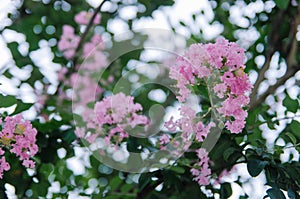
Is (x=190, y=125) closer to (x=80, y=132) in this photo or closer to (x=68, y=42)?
(x=80, y=132)

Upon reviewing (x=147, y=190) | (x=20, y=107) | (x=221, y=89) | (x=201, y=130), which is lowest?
(x=147, y=190)

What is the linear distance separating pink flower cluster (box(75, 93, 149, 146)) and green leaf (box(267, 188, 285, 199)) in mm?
422

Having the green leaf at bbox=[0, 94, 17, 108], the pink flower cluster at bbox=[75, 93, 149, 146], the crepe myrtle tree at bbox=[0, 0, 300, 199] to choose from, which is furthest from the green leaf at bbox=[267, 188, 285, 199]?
the green leaf at bbox=[0, 94, 17, 108]

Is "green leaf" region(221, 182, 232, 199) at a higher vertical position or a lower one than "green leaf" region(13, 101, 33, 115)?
lower

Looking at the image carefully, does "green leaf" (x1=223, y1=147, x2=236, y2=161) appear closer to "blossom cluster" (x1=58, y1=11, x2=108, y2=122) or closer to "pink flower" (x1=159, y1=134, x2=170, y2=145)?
"pink flower" (x1=159, y1=134, x2=170, y2=145)

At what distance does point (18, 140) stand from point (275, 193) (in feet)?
2.00

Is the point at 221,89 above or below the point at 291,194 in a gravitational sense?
above

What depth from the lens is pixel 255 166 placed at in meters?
1.13

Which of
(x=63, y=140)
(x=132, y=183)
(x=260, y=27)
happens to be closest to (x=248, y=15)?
(x=260, y=27)

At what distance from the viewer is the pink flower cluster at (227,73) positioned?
1140mm

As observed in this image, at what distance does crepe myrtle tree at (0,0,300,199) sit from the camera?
3.88 ft

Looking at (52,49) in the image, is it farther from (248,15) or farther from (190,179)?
(190,179)

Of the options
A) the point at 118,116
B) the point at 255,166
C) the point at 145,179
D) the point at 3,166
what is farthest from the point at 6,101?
the point at 255,166

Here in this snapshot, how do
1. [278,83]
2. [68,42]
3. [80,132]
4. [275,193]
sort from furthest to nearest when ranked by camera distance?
[68,42] → [278,83] → [80,132] → [275,193]
